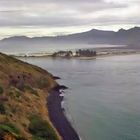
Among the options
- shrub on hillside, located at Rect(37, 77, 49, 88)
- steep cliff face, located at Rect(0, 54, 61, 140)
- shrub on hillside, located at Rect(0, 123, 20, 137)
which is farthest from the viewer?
shrub on hillside, located at Rect(37, 77, 49, 88)

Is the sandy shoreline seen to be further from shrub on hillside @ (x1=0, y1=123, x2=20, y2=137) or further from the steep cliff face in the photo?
shrub on hillside @ (x1=0, y1=123, x2=20, y2=137)

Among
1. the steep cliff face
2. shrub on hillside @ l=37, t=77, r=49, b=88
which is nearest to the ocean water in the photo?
shrub on hillside @ l=37, t=77, r=49, b=88

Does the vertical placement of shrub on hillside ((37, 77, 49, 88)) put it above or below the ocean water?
above

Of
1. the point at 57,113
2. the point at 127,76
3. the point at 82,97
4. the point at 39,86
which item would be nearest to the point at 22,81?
the point at 39,86

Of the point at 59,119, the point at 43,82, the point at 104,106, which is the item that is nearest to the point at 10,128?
the point at 59,119

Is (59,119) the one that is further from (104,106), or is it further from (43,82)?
(43,82)

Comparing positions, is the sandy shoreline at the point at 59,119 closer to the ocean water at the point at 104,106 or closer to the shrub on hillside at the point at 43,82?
the ocean water at the point at 104,106
